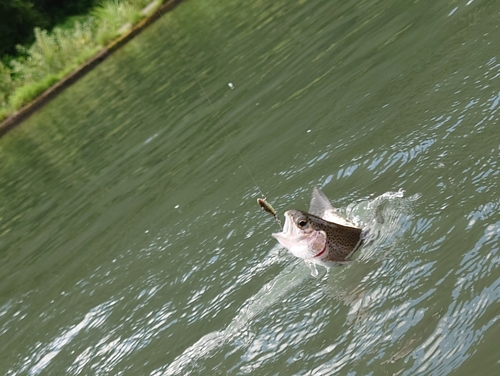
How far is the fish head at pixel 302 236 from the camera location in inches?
200

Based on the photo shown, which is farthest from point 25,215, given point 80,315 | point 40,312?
point 80,315

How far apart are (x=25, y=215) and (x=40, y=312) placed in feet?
15.9

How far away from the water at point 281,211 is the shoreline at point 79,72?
10944 mm

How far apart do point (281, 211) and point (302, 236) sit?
6.55 feet

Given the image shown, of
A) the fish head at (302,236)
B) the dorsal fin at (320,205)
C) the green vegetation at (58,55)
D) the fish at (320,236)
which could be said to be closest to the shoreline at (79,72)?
the green vegetation at (58,55)

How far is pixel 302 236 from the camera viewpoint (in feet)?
16.8

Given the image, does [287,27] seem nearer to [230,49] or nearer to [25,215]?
[230,49]

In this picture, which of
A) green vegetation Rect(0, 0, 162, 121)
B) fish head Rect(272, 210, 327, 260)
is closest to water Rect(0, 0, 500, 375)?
fish head Rect(272, 210, 327, 260)

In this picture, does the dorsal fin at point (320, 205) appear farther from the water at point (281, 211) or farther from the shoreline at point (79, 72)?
the shoreline at point (79, 72)

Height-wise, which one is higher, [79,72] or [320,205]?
[79,72]

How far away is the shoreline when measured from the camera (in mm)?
24609

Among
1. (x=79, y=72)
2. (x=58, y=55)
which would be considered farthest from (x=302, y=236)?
(x=58, y=55)

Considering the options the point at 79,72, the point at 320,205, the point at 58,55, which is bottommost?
the point at 320,205

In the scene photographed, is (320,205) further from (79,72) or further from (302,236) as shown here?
(79,72)
